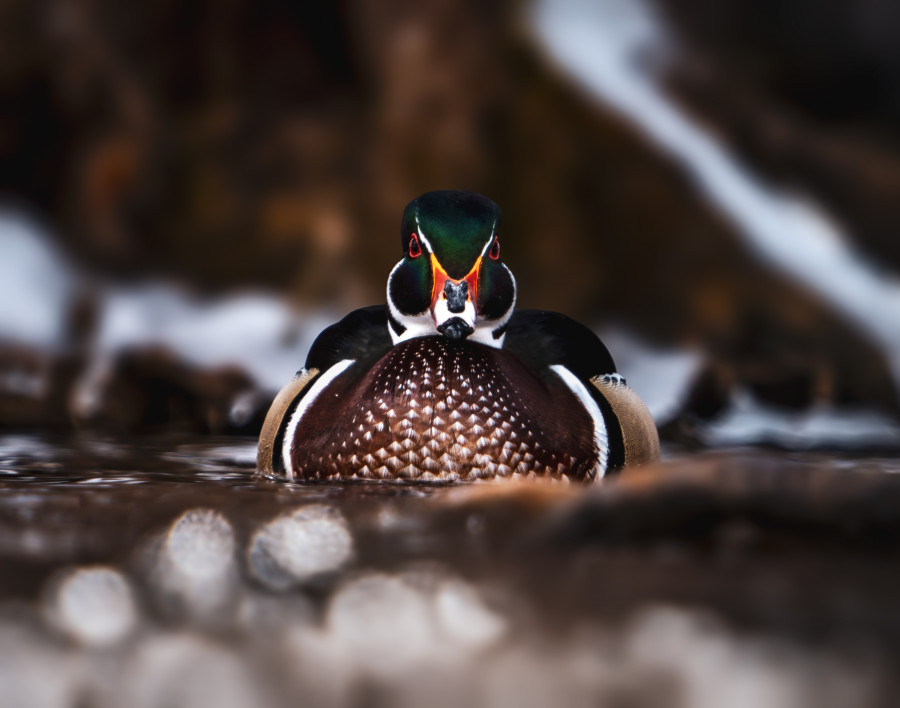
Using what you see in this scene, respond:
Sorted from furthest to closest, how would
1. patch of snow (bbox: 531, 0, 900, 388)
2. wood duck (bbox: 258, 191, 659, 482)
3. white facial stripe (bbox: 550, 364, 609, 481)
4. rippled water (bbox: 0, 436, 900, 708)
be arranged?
1. patch of snow (bbox: 531, 0, 900, 388)
2. white facial stripe (bbox: 550, 364, 609, 481)
3. wood duck (bbox: 258, 191, 659, 482)
4. rippled water (bbox: 0, 436, 900, 708)

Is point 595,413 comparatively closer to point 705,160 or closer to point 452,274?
point 452,274

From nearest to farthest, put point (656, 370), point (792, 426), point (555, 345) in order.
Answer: point (555, 345), point (792, 426), point (656, 370)

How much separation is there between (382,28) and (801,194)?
2163 millimetres

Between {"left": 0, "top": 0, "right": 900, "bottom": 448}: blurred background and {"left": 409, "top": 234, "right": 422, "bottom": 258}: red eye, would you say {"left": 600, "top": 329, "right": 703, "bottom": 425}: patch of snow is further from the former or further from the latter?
{"left": 409, "top": 234, "right": 422, "bottom": 258}: red eye

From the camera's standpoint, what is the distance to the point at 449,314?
1.78m

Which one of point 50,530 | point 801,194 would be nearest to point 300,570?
point 50,530

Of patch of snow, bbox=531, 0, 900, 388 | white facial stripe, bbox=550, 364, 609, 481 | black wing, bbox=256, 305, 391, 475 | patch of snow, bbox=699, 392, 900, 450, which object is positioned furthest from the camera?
patch of snow, bbox=531, 0, 900, 388

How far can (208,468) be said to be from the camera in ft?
7.09

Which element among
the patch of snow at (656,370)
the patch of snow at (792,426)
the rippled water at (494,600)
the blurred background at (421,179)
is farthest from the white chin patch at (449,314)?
the blurred background at (421,179)

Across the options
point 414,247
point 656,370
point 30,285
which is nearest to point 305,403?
point 414,247

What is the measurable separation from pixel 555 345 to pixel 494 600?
116 centimetres

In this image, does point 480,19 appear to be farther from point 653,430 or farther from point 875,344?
point 653,430

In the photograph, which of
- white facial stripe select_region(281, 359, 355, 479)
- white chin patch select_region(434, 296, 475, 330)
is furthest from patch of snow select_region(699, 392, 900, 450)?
white chin patch select_region(434, 296, 475, 330)

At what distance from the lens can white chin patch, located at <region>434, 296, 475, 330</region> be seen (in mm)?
1774
